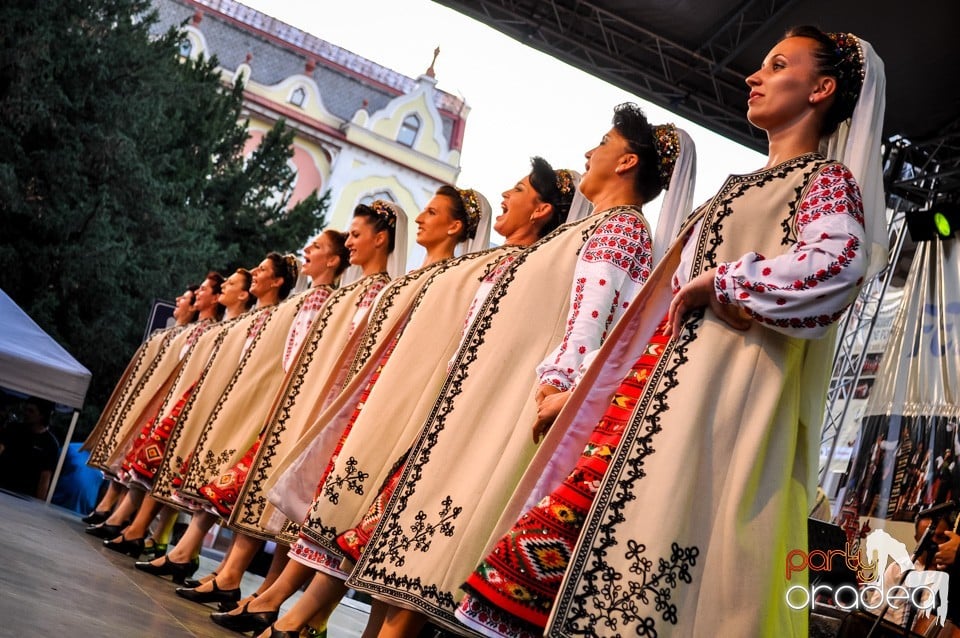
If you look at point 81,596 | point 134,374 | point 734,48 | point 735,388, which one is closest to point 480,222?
point 81,596

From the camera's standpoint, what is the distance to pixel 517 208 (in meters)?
3.59

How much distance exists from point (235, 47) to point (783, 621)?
22838 millimetres

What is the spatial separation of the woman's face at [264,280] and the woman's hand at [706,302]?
3919 mm

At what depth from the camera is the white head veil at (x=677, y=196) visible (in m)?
2.80

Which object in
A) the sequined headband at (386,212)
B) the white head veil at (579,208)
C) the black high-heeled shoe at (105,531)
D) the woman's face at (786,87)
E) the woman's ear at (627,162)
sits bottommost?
the black high-heeled shoe at (105,531)

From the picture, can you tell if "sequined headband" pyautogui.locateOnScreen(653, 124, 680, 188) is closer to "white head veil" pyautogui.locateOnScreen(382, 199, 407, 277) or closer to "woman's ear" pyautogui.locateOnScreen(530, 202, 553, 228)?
"woman's ear" pyautogui.locateOnScreen(530, 202, 553, 228)

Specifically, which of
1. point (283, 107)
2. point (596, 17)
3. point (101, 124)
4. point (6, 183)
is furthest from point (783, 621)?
point (283, 107)

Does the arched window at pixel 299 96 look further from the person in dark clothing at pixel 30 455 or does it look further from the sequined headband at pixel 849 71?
the sequined headband at pixel 849 71

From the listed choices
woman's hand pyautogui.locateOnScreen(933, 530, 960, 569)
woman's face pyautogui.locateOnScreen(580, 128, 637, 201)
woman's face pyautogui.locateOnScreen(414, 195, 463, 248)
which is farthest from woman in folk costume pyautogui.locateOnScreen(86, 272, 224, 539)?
woman's hand pyautogui.locateOnScreen(933, 530, 960, 569)

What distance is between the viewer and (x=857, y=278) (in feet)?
6.41

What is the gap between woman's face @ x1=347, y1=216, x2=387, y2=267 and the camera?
457cm

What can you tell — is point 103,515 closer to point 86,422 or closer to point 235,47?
point 86,422

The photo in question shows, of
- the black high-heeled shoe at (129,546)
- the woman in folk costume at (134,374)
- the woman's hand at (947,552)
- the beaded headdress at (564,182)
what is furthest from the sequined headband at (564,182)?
the woman in folk costume at (134,374)

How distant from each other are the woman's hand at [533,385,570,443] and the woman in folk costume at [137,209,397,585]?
1.94 meters
